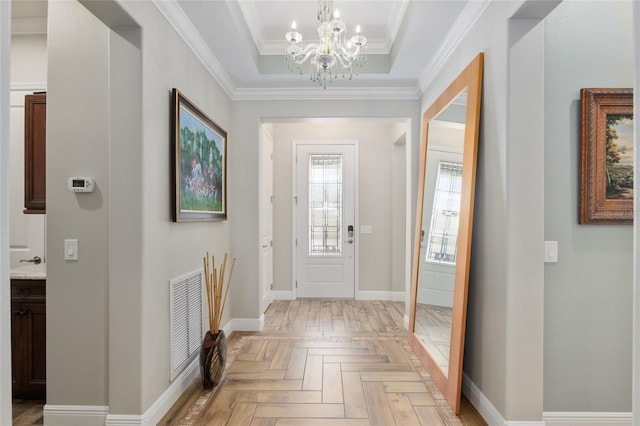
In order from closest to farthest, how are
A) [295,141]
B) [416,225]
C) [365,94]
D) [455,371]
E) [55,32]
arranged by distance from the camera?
[55,32]
[455,371]
[416,225]
[365,94]
[295,141]

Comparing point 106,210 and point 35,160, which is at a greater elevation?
point 35,160

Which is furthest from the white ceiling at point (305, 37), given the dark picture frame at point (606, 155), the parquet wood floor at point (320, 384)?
the parquet wood floor at point (320, 384)

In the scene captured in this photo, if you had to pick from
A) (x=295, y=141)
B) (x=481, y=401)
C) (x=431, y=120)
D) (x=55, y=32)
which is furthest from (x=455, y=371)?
(x=295, y=141)

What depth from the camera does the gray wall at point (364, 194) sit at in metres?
5.71

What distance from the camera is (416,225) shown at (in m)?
3.86

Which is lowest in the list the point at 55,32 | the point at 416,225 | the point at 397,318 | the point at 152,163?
the point at 397,318

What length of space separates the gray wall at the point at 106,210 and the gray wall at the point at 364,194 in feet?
10.9

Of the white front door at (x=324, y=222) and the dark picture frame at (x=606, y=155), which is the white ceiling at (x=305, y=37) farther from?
the white front door at (x=324, y=222)

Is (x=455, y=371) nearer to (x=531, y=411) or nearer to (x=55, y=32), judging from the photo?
(x=531, y=411)

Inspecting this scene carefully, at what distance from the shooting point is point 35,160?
8.41 feet

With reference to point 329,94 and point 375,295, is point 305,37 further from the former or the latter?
point 375,295

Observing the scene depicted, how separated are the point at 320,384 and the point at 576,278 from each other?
6.19 ft

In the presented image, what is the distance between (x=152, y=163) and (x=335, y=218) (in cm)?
370

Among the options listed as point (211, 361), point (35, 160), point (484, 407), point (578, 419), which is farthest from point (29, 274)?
point (578, 419)
